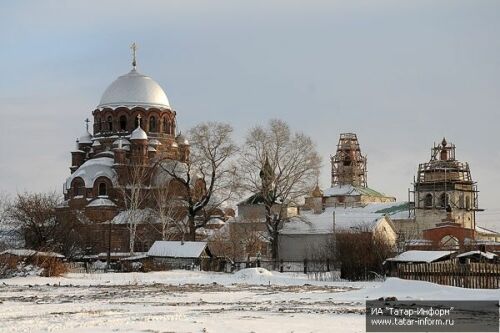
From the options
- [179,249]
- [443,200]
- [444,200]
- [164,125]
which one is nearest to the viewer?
[179,249]

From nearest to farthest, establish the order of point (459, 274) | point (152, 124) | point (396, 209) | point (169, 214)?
point (459, 274) → point (169, 214) → point (152, 124) → point (396, 209)

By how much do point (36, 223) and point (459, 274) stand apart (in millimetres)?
28180

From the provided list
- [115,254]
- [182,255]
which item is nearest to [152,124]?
[115,254]

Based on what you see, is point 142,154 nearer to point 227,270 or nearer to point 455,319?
point 227,270

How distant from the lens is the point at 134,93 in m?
65.6

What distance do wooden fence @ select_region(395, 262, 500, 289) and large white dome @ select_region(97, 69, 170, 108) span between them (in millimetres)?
40807

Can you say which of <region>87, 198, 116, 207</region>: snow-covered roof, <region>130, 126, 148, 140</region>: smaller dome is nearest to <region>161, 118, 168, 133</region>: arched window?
<region>130, 126, 148, 140</region>: smaller dome

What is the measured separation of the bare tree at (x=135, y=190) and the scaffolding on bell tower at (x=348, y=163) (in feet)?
74.1

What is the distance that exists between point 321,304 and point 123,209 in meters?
42.6

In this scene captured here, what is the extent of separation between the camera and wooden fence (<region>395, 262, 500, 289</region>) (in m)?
24.8

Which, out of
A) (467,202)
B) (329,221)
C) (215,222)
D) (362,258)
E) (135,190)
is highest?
(467,202)

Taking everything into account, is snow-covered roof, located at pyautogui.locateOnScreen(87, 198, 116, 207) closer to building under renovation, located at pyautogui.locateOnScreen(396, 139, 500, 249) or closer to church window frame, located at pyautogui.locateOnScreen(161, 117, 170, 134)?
church window frame, located at pyautogui.locateOnScreen(161, 117, 170, 134)

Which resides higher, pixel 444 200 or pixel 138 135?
pixel 138 135

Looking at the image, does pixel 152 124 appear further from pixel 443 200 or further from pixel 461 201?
pixel 461 201
